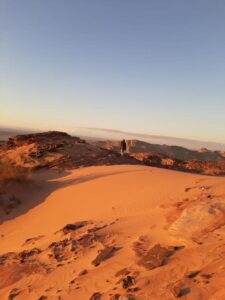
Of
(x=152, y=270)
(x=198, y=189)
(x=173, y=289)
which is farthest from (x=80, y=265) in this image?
(x=198, y=189)

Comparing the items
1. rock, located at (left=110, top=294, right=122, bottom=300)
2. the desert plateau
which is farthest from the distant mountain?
rock, located at (left=110, top=294, right=122, bottom=300)

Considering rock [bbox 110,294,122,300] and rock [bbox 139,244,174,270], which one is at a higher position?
rock [bbox 139,244,174,270]

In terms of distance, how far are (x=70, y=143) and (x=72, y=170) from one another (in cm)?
445

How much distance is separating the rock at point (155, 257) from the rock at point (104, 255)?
24.0 inches

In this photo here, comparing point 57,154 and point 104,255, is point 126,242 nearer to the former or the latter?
point 104,255

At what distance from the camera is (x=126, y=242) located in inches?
224

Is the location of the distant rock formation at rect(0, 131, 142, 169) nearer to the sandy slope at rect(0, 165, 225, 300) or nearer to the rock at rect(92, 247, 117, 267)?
the sandy slope at rect(0, 165, 225, 300)

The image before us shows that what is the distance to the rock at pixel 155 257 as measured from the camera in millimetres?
4605

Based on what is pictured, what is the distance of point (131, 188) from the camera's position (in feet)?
32.2

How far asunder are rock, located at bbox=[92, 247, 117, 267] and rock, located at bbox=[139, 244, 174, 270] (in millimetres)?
608

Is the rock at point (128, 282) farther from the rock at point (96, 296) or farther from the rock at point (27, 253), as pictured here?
the rock at point (27, 253)

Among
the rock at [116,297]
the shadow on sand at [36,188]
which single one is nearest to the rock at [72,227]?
the rock at [116,297]

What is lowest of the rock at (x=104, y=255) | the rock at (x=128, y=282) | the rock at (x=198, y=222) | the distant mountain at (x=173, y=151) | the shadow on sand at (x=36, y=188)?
the distant mountain at (x=173, y=151)

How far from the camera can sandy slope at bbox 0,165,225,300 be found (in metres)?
4.21
